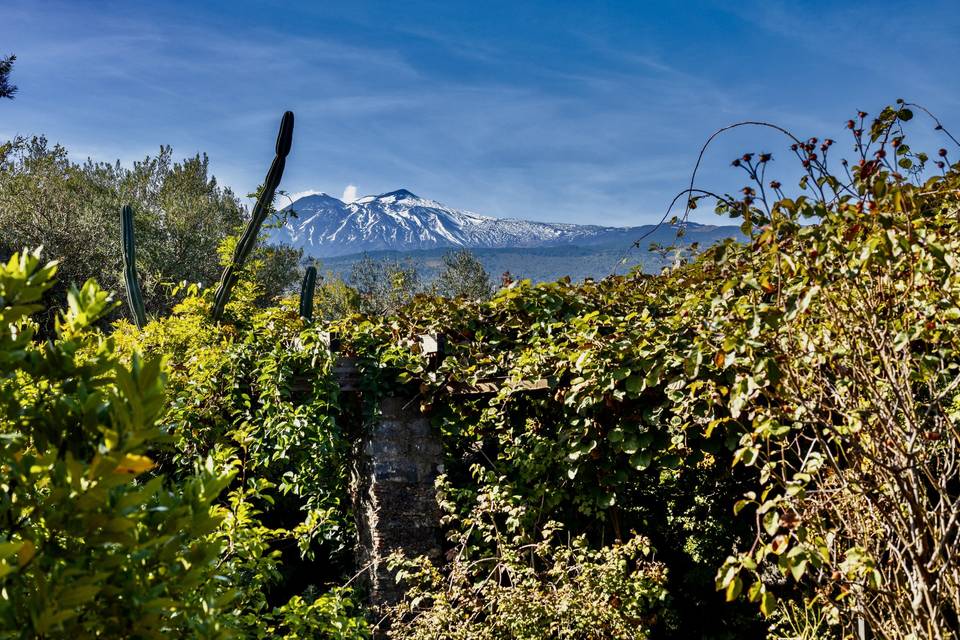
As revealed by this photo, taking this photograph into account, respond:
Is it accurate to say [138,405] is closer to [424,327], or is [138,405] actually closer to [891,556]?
[891,556]

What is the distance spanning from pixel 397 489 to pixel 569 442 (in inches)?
48.2

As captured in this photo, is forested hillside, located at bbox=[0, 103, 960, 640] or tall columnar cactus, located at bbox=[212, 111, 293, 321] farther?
tall columnar cactus, located at bbox=[212, 111, 293, 321]

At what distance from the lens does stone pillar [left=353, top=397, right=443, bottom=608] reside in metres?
4.45

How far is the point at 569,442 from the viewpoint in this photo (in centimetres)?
398

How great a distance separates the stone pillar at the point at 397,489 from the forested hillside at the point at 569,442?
108mm

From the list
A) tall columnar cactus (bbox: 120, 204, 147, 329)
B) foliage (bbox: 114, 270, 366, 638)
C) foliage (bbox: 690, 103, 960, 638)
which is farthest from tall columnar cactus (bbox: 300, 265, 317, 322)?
foliage (bbox: 690, 103, 960, 638)

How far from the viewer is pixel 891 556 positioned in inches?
99.7

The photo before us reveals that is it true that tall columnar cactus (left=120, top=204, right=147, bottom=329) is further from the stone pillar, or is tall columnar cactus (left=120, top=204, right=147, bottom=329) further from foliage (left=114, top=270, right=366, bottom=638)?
the stone pillar

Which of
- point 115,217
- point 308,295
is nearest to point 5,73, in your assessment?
point 115,217

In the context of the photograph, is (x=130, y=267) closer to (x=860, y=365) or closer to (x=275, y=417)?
(x=275, y=417)

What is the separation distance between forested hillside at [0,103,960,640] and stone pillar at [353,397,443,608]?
0.11 m

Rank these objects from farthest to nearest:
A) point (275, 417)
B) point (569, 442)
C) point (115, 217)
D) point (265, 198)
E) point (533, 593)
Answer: point (115, 217) → point (265, 198) → point (275, 417) → point (569, 442) → point (533, 593)

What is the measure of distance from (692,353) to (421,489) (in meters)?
2.18

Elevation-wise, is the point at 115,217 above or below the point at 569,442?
above
